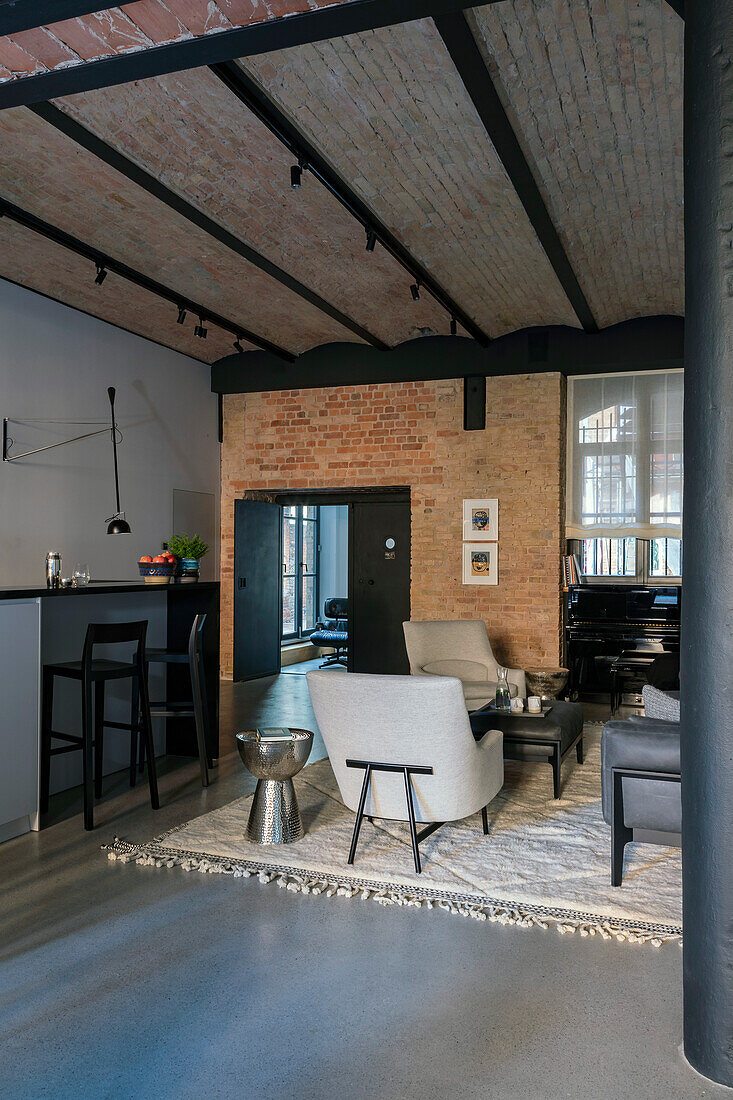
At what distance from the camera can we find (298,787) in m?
5.32

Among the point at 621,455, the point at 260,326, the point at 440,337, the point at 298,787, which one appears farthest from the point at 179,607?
the point at 621,455

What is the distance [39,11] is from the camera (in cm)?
251

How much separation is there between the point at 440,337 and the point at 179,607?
4.05 meters

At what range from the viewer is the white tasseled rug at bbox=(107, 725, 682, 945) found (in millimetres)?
3451

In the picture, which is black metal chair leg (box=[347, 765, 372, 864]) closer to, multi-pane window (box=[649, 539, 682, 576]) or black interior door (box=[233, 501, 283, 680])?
multi-pane window (box=[649, 539, 682, 576])

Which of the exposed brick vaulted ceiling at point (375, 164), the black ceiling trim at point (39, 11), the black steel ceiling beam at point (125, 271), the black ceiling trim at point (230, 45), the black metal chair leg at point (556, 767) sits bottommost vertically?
the black metal chair leg at point (556, 767)

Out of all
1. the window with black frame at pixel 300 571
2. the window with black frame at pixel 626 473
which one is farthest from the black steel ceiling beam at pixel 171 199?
the window with black frame at pixel 300 571

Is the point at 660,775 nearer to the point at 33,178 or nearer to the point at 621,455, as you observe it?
the point at 33,178

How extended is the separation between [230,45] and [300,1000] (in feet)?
10.2

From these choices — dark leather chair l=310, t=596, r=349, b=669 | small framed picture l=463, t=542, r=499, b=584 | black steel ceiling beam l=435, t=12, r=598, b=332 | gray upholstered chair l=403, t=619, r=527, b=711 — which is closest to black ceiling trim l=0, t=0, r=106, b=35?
black steel ceiling beam l=435, t=12, r=598, b=332

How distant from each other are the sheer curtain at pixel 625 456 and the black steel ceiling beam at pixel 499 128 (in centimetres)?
216

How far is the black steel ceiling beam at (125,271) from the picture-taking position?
17.3 ft

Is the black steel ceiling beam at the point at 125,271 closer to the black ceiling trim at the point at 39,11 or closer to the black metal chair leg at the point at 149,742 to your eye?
the black ceiling trim at the point at 39,11

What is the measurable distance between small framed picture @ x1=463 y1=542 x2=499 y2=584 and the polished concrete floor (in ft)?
16.9
